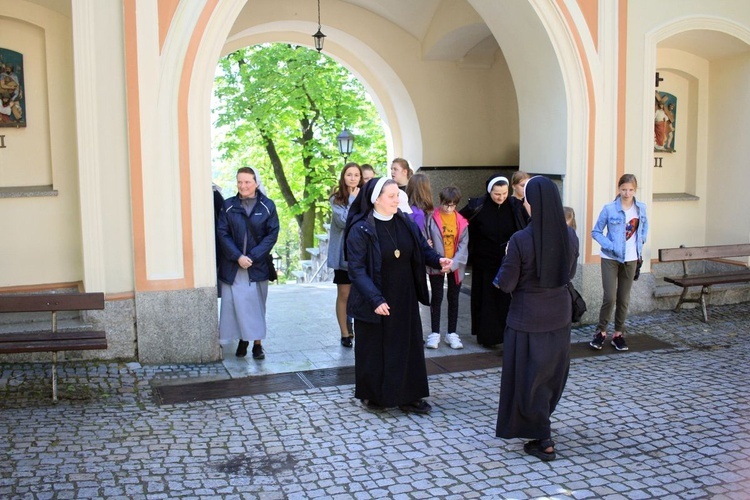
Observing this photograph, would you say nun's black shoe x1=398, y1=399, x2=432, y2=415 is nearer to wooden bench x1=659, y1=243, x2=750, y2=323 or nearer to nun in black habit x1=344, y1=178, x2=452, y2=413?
nun in black habit x1=344, y1=178, x2=452, y2=413

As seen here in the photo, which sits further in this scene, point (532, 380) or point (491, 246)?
point (491, 246)

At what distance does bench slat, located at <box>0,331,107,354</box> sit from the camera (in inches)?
256

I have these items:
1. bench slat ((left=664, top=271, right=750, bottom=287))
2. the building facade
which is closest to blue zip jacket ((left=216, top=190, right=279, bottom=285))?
the building facade

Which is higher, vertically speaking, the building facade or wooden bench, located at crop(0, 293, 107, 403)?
the building facade

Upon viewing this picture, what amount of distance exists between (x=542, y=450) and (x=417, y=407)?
120cm

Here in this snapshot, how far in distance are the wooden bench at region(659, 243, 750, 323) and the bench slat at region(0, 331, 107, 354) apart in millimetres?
6199

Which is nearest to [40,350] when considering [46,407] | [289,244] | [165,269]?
[46,407]

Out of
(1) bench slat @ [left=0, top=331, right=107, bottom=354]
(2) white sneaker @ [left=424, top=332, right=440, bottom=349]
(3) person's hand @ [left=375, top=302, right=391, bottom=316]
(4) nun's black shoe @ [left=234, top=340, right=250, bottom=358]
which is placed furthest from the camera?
(2) white sneaker @ [left=424, top=332, right=440, bottom=349]

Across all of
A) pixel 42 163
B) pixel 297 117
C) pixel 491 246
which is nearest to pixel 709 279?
pixel 491 246

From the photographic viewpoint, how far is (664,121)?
10.8 m

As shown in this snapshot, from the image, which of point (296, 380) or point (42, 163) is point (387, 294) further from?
point (42, 163)

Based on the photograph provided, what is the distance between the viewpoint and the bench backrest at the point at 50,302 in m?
6.72

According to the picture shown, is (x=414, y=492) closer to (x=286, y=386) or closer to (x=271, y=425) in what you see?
(x=271, y=425)

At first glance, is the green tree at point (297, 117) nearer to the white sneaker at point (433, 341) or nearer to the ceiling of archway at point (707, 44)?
the ceiling of archway at point (707, 44)
